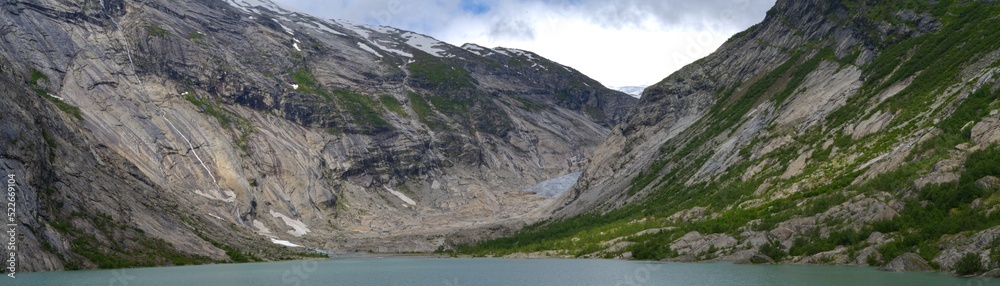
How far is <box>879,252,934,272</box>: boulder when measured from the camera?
156 ft

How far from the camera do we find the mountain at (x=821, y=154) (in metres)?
52.9

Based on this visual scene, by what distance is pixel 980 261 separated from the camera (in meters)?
43.1

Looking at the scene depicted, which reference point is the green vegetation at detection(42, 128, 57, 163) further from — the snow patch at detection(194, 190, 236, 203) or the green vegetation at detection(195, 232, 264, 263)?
the snow patch at detection(194, 190, 236, 203)

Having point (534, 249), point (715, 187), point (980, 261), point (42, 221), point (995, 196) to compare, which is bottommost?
point (534, 249)

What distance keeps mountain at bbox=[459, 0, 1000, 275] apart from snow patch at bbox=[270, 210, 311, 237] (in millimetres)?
44618

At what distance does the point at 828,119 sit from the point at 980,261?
46.7 metres

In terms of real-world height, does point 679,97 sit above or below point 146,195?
above

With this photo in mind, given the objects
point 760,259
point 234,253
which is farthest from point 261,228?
point 760,259

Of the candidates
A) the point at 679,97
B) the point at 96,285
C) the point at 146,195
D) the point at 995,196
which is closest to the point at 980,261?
the point at 995,196

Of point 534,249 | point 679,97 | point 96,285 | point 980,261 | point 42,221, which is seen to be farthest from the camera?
point 679,97

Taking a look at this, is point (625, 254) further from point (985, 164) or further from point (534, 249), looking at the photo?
point (985, 164)

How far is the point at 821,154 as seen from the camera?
7912 cm

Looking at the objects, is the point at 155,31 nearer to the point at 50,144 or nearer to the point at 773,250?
the point at 50,144

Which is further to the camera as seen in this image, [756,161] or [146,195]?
[146,195]
